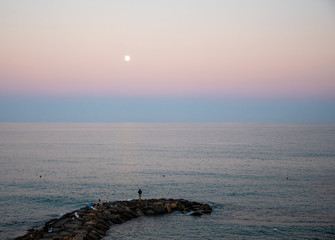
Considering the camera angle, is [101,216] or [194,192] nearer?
[101,216]

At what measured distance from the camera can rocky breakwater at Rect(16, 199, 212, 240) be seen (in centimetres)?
2971

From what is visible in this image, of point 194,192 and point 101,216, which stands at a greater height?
point 101,216

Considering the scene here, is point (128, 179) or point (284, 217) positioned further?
point (128, 179)

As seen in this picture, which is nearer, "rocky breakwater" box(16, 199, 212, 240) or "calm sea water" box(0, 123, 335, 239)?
"rocky breakwater" box(16, 199, 212, 240)

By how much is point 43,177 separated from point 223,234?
44.1 m

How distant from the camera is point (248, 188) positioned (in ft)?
174

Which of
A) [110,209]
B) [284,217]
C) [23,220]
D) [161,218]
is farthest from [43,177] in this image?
[284,217]

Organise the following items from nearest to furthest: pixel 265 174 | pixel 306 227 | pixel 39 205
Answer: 1. pixel 306 227
2. pixel 39 205
3. pixel 265 174

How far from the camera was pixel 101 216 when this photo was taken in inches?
1405

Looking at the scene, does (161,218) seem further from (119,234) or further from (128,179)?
(128,179)

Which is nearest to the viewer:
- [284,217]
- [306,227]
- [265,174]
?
[306,227]

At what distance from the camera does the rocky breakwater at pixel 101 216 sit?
97.5 feet

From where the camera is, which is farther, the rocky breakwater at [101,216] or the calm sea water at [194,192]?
the calm sea water at [194,192]

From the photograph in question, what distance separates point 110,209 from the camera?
3819 centimetres
